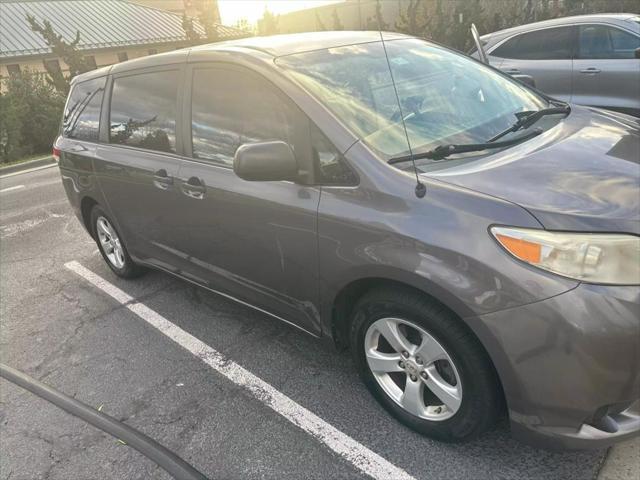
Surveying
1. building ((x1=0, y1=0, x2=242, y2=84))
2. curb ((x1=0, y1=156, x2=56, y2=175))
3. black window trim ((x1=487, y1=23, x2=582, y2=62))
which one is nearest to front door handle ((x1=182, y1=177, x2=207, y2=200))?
black window trim ((x1=487, y1=23, x2=582, y2=62))

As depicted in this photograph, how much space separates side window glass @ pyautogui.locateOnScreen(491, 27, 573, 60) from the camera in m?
6.52

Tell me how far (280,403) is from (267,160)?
1.32 meters

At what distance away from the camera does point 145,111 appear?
11.2 ft

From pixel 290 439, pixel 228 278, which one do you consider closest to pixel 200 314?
pixel 228 278

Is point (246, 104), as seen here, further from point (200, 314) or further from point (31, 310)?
point (31, 310)

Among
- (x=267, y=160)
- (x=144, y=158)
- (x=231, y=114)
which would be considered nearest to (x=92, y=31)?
(x=144, y=158)

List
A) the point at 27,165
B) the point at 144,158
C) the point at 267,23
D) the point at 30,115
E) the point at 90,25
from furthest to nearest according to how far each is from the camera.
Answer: the point at 90,25 < the point at 267,23 < the point at 30,115 < the point at 27,165 < the point at 144,158

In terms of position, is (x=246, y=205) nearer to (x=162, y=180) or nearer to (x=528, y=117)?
(x=162, y=180)

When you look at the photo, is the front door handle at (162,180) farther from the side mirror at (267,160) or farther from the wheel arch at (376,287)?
the wheel arch at (376,287)

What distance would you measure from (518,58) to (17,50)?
28.3m

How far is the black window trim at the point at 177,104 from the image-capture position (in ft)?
10.1

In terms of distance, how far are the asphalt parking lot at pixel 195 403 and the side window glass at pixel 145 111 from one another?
1282mm

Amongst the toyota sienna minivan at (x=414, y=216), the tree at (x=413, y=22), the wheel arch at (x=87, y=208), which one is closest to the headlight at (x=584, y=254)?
the toyota sienna minivan at (x=414, y=216)

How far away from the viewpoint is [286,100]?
2.47 meters
